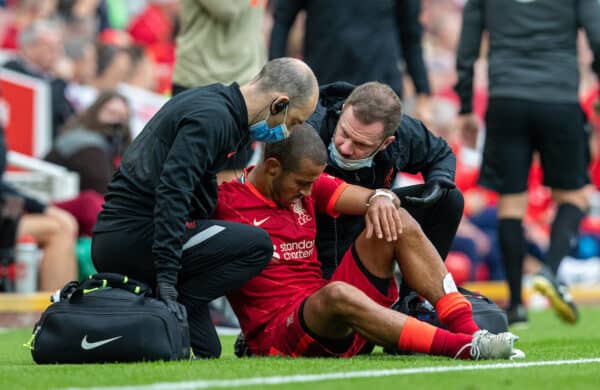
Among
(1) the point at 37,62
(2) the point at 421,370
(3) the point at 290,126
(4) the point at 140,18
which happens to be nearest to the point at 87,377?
(2) the point at 421,370

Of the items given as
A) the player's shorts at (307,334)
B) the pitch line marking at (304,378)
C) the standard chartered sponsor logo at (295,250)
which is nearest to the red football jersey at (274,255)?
the standard chartered sponsor logo at (295,250)

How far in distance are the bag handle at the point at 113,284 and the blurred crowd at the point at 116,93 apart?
3094 millimetres

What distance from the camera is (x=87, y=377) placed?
4648 mm

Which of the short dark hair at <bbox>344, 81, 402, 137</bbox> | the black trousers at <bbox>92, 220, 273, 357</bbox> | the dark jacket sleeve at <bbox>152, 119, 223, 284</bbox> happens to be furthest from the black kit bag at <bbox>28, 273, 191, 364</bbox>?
the short dark hair at <bbox>344, 81, 402, 137</bbox>

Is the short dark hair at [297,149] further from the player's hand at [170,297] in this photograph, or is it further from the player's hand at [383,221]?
the player's hand at [170,297]

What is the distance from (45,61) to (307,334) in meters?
7.01

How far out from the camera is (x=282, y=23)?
887 centimetres

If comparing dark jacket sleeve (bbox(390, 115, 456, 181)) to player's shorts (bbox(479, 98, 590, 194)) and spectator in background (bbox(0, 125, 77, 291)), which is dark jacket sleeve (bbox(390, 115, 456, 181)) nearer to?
player's shorts (bbox(479, 98, 590, 194))

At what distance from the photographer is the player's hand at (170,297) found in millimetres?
5387

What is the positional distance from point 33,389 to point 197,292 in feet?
5.21

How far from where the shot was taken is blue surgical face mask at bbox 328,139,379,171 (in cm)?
620

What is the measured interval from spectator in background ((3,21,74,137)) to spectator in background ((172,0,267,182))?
3.18 meters

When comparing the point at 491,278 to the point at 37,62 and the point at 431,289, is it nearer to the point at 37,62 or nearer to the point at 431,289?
the point at 37,62

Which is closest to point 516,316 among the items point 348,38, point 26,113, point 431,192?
point 348,38
